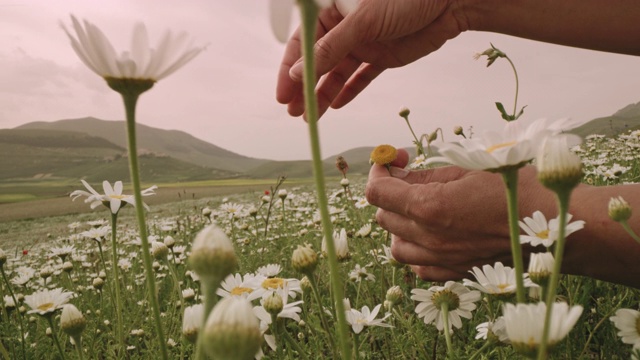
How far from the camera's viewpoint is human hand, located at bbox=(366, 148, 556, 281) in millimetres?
1352

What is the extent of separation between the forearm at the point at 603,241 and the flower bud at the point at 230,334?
3.75 ft

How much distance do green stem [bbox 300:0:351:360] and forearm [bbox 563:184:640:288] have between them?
1.09 metres

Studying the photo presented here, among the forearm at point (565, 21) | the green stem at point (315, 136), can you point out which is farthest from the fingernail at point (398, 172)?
the green stem at point (315, 136)

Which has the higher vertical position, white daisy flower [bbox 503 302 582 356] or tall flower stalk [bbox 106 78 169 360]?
tall flower stalk [bbox 106 78 169 360]

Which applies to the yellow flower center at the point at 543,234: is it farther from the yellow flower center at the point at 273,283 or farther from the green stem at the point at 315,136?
the green stem at the point at 315,136

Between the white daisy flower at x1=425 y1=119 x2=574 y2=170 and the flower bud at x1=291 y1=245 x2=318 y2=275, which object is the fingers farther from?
the white daisy flower at x1=425 y1=119 x2=574 y2=170

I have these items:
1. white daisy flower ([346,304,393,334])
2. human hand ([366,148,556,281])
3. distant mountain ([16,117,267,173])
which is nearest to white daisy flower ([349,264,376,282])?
human hand ([366,148,556,281])

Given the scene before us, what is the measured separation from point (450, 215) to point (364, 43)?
2.98 feet

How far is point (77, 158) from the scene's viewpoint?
88625 mm

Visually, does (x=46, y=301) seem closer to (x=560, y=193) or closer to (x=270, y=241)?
(x=560, y=193)

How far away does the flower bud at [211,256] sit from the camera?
491 millimetres

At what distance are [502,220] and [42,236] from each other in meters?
9.62

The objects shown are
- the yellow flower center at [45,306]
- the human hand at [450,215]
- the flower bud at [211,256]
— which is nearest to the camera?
the flower bud at [211,256]

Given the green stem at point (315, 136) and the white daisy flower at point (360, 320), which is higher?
the green stem at point (315, 136)
